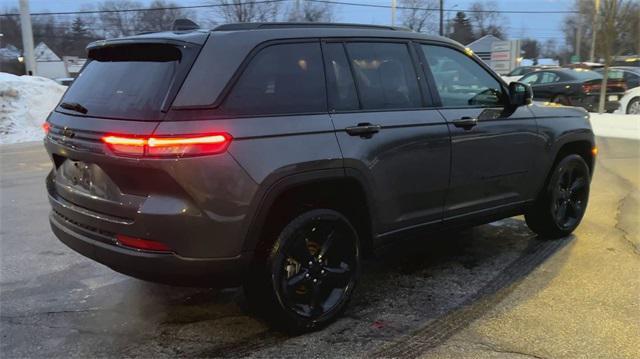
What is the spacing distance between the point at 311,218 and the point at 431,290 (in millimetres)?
1312

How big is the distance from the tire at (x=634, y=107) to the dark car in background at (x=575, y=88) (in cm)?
73

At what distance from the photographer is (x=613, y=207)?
686cm

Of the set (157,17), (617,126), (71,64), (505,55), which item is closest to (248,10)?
(157,17)

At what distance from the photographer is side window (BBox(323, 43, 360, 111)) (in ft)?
12.0

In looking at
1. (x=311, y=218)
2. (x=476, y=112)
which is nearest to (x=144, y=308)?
(x=311, y=218)

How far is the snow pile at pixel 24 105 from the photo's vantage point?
1525cm

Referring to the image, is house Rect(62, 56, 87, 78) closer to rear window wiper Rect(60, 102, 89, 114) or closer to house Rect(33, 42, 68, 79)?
house Rect(33, 42, 68, 79)

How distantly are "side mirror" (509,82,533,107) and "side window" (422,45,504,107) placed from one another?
0.08 m

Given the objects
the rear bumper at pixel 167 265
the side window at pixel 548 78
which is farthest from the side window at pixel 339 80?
the side window at pixel 548 78

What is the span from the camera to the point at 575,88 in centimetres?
1834

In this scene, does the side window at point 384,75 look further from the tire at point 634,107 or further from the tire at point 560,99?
the tire at point 634,107

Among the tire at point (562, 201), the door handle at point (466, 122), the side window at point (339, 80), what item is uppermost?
the side window at point (339, 80)

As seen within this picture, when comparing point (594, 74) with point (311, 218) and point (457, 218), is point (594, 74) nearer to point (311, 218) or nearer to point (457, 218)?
point (457, 218)

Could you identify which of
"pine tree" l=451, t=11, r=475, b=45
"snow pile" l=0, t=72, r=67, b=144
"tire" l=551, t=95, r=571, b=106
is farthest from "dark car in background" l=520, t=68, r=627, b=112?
"pine tree" l=451, t=11, r=475, b=45
